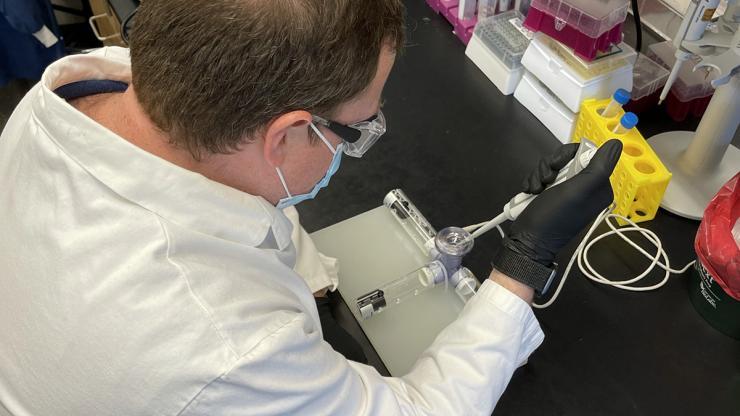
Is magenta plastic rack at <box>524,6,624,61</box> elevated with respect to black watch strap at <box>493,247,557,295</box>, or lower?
elevated

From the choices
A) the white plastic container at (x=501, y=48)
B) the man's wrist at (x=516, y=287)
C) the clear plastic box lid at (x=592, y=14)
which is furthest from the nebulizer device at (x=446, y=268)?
the white plastic container at (x=501, y=48)

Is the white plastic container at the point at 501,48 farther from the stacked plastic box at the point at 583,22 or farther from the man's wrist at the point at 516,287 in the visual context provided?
the man's wrist at the point at 516,287

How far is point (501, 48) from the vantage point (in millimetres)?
1443

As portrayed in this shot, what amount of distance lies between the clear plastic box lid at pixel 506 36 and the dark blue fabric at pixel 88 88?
2.96ft

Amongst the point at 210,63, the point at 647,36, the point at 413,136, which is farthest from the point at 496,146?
the point at 210,63

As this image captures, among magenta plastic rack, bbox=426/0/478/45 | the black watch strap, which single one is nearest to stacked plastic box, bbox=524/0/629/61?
magenta plastic rack, bbox=426/0/478/45

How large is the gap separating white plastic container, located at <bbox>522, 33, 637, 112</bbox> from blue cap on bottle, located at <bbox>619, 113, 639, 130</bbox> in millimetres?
127

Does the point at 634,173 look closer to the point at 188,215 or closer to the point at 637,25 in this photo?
the point at 637,25

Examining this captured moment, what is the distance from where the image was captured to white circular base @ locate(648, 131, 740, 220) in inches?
A: 47.3

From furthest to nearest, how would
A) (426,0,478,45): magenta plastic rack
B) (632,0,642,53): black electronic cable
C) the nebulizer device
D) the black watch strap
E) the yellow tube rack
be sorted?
(426,0,478,45): magenta plastic rack < (632,0,642,53): black electronic cable < the yellow tube rack < the nebulizer device < the black watch strap

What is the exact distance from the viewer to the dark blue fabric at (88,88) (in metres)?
0.80

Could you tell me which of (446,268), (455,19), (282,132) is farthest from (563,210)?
(455,19)

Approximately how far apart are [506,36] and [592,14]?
270mm

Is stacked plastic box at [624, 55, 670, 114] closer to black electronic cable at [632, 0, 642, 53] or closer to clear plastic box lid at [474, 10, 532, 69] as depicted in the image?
black electronic cable at [632, 0, 642, 53]
